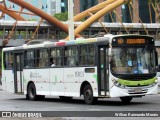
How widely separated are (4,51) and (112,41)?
33.5 ft

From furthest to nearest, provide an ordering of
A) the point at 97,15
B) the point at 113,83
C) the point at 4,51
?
the point at 97,15 < the point at 4,51 < the point at 113,83

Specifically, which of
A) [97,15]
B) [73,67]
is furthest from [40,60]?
[97,15]

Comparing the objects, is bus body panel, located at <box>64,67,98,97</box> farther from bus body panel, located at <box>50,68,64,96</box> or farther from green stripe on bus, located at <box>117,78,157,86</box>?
green stripe on bus, located at <box>117,78,157,86</box>

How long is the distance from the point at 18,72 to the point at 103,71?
7981 millimetres

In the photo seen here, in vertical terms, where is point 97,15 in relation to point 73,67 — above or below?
above

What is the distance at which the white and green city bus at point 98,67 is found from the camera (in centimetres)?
2098

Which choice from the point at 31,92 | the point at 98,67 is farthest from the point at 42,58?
the point at 98,67

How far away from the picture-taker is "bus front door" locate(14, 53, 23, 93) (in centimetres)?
2795

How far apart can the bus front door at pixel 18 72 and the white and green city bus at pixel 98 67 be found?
67.5 inches

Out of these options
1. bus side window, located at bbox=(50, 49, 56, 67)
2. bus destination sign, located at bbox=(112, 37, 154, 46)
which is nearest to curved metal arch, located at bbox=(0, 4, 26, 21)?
bus side window, located at bbox=(50, 49, 56, 67)

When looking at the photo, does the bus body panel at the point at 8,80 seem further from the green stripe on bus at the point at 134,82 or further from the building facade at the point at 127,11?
the building facade at the point at 127,11

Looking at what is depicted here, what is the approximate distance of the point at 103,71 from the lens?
2145cm

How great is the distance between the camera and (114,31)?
98.8 metres

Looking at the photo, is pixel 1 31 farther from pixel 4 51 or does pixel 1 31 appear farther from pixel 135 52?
pixel 135 52
